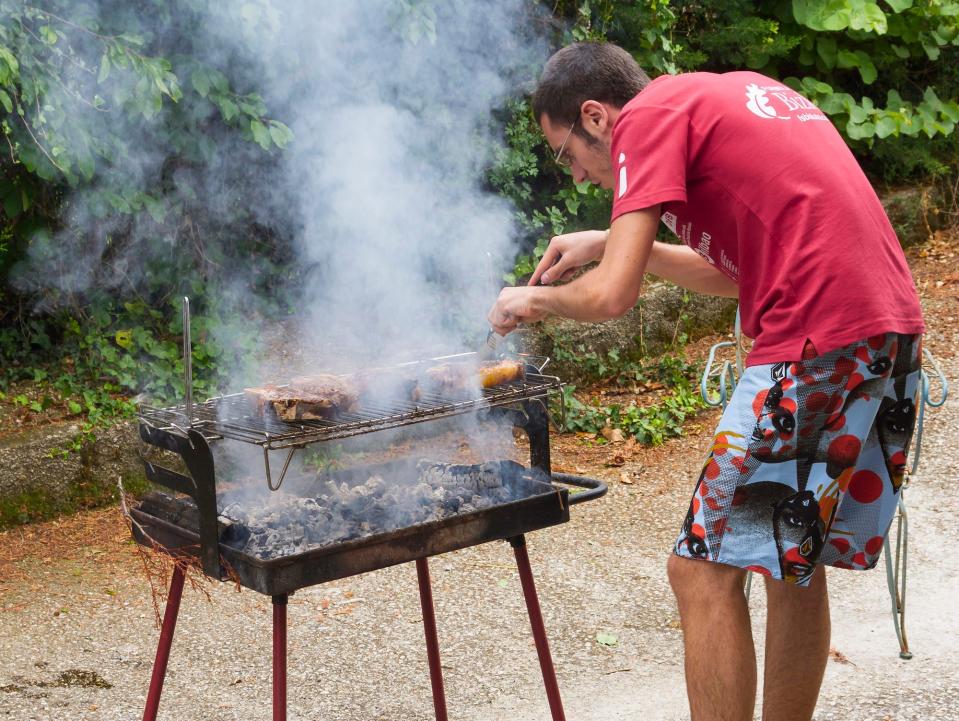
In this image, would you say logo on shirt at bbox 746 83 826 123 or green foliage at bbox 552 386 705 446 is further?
green foliage at bbox 552 386 705 446

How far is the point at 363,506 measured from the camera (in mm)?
2939

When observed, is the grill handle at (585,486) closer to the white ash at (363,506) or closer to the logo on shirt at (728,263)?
the white ash at (363,506)

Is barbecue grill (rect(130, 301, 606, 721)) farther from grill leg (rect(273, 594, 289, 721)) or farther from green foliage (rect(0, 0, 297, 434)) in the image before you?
green foliage (rect(0, 0, 297, 434))

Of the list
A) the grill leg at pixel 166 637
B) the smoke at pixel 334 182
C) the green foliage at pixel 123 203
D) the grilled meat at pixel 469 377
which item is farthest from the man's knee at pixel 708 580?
the green foliage at pixel 123 203

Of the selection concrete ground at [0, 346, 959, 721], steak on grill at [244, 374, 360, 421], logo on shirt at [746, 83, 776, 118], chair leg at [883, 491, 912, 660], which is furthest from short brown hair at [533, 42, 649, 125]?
concrete ground at [0, 346, 959, 721]

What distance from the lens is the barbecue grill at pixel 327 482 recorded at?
246cm

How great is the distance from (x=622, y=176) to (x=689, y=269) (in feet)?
2.38

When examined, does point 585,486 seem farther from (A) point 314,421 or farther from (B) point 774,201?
(B) point 774,201

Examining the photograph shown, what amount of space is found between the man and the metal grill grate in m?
0.46

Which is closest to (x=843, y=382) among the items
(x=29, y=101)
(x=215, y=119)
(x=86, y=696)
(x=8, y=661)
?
(x=86, y=696)

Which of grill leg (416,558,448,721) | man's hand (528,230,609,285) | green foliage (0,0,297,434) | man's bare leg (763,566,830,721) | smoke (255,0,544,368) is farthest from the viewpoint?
smoke (255,0,544,368)

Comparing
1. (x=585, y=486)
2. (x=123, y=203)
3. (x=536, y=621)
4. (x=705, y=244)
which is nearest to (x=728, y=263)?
(x=705, y=244)

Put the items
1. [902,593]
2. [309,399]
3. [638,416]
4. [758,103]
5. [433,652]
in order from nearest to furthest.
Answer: [758,103] → [309,399] → [433,652] → [902,593] → [638,416]

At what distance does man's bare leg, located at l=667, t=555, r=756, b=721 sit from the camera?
236 centimetres
